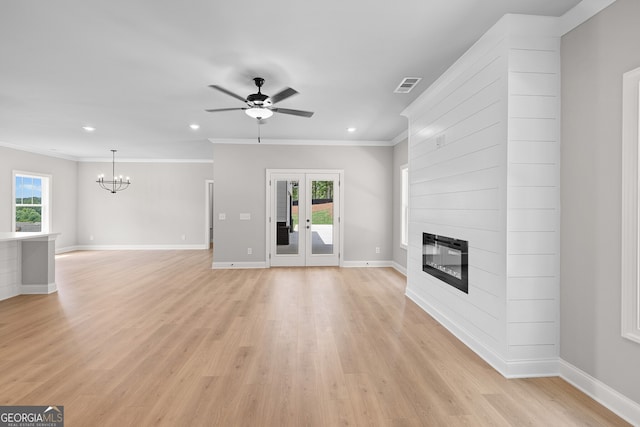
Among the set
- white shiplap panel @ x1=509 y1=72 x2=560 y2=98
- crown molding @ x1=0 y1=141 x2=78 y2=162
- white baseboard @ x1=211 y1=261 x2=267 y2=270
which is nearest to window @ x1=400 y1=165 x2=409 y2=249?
white baseboard @ x1=211 y1=261 x2=267 y2=270

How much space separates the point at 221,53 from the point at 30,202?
8288 millimetres

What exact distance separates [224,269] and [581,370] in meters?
5.88

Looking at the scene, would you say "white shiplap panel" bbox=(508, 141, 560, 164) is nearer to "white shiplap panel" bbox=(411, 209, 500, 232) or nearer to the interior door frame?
"white shiplap panel" bbox=(411, 209, 500, 232)

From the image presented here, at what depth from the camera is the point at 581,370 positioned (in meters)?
2.27

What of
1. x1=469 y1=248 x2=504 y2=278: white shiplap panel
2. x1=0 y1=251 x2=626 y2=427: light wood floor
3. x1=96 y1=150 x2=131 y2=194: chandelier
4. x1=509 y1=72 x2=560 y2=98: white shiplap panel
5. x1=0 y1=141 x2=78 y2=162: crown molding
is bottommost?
x1=0 y1=251 x2=626 y2=427: light wood floor

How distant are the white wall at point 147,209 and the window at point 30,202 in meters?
1.12

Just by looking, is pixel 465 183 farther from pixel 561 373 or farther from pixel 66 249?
pixel 66 249

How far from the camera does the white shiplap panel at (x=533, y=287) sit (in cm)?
246

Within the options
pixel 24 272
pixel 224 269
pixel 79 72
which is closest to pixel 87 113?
pixel 79 72

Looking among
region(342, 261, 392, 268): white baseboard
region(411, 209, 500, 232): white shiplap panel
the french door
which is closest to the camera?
region(411, 209, 500, 232): white shiplap panel

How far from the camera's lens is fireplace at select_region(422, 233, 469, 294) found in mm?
3113

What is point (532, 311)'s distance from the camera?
8.11 ft

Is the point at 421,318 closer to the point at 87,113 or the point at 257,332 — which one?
the point at 257,332

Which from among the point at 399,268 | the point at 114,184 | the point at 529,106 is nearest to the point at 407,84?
the point at 529,106
